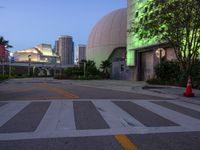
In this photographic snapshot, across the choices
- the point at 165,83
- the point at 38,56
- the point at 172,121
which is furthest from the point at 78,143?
the point at 38,56

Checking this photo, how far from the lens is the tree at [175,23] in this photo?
76.3ft

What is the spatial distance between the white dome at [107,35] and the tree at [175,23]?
187 feet

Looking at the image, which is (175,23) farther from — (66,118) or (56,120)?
(56,120)

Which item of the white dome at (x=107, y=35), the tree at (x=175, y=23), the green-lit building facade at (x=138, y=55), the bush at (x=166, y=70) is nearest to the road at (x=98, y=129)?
the tree at (x=175, y=23)

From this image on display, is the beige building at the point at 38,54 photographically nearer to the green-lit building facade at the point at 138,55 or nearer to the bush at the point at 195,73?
the green-lit building facade at the point at 138,55


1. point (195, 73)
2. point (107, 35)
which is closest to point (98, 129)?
point (195, 73)

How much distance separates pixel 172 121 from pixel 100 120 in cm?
193

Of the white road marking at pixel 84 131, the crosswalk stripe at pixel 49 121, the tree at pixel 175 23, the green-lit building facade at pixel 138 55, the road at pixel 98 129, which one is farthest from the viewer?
the green-lit building facade at pixel 138 55

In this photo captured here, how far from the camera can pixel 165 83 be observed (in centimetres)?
3341

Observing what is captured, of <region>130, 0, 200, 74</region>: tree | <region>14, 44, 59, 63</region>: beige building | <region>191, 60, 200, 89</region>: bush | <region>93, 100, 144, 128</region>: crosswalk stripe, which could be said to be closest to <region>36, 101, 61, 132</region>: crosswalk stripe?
<region>93, 100, 144, 128</region>: crosswalk stripe

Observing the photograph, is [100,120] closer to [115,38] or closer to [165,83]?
[165,83]

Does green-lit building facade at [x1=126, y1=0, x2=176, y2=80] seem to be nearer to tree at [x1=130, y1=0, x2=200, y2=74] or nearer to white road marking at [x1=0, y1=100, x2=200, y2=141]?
tree at [x1=130, y1=0, x2=200, y2=74]

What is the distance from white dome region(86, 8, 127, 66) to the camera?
284ft

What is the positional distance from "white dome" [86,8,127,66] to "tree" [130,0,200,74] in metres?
57.0
